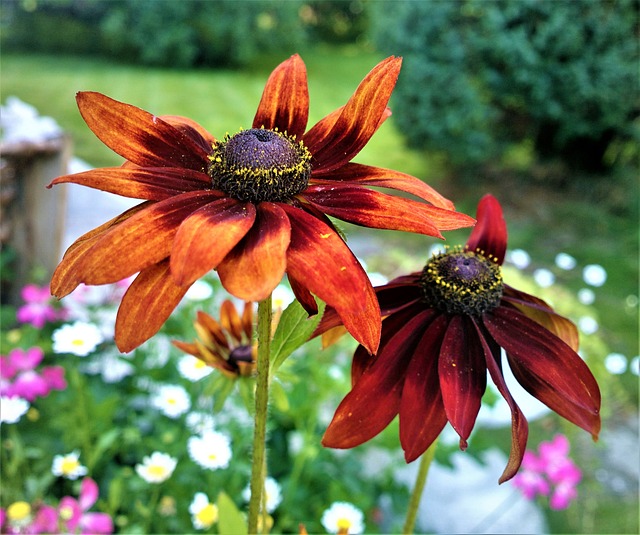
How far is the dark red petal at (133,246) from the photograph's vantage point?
409 millimetres

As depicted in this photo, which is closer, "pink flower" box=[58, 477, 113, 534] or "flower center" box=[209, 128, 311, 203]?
"flower center" box=[209, 128, 311, 203]

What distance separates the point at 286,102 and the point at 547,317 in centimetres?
32

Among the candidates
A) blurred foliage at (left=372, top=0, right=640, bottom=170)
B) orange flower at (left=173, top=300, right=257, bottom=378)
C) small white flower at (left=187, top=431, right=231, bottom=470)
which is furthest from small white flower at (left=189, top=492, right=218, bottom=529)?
blurred foliage at (left=372, top=0, right=640, bottom=170)

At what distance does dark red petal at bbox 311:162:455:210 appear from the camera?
0.54m

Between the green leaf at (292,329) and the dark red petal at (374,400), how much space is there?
0.06 meters

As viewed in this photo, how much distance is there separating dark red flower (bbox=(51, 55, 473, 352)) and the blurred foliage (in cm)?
311

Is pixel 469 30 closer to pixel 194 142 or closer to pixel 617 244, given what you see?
pixel 617 244

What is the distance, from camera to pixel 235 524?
569mm

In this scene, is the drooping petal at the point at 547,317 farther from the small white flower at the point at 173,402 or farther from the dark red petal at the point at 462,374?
the small white flower at the point at 173,402

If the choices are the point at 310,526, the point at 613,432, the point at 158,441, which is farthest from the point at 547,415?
the point at 158,441

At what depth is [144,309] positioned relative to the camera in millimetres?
429

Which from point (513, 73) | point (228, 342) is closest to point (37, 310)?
point (228, 342)

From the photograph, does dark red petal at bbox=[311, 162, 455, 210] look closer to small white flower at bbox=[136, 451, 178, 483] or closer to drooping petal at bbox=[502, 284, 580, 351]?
drooping petal at bbox=[502, 284, 580, 351]

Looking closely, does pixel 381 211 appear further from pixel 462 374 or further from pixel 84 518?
pixel 84 518
